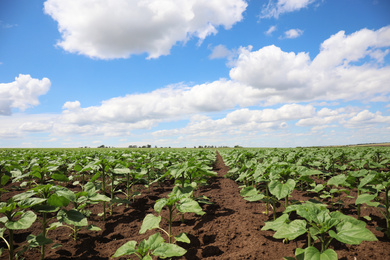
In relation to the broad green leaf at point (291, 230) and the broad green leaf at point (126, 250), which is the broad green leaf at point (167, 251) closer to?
the broad green leaf at point (126, 250)

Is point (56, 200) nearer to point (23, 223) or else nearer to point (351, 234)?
point (23, 223)

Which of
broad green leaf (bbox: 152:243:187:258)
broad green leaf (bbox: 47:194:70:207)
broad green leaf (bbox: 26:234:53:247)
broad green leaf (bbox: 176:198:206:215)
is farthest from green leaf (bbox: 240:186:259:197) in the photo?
broad green leaf (bbox: 26:234:53:247)

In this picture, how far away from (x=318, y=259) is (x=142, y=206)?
17.3ft

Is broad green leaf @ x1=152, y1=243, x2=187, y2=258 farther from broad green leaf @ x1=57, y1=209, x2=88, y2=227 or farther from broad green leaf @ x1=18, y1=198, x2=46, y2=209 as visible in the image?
broad green leaf @ x1=18, y1=198, x2=46, y2=209

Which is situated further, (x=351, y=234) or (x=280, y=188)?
(x=280, y=188)

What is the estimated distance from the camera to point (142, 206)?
633cm

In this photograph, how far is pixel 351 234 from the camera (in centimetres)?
223

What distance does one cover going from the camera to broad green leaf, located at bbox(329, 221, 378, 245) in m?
2.10

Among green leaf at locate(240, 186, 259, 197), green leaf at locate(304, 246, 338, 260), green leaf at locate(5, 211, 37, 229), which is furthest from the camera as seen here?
green leaf at locate(240, 186, 259, 197)

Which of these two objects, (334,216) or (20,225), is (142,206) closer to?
(20,225)

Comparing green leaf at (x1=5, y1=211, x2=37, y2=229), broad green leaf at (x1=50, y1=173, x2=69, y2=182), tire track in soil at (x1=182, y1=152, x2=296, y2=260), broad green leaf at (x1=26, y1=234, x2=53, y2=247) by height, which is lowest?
tire track in soil at (x1=182, y1=152, x2=296, y2=260)

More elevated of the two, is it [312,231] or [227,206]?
[312,231]

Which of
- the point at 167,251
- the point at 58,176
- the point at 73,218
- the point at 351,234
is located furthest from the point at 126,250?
the point at 351,234

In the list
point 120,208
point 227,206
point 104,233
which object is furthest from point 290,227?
point 120,208
